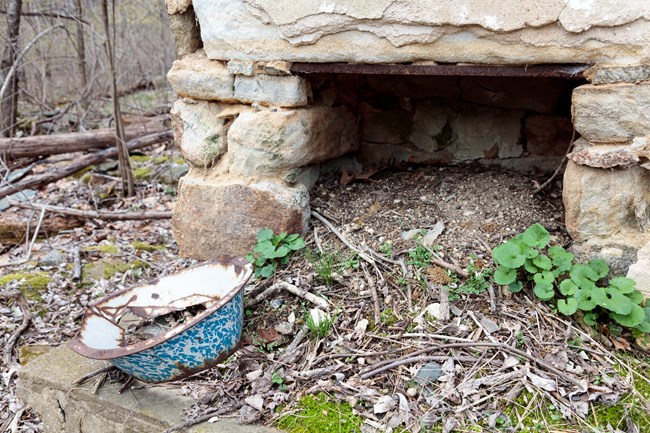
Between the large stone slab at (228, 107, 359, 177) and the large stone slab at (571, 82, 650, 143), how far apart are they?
111cm

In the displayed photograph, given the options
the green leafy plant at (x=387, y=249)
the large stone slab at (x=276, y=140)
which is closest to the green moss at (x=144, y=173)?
the large stone slab at (x=276, y=140)

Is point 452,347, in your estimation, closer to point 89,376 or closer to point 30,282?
point 89,376

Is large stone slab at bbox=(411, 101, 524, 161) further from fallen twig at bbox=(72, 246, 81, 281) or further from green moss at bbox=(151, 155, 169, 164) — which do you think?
green moss at bbox=(151, 155, 169, 164)

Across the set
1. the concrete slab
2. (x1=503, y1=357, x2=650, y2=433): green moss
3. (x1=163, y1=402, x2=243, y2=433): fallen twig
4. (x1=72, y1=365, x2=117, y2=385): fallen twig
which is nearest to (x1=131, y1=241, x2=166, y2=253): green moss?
the concrete slab

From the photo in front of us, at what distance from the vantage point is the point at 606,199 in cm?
216

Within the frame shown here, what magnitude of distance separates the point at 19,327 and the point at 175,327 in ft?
3.79

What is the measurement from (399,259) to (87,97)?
14.5 ft

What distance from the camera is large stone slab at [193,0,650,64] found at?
1960 mm

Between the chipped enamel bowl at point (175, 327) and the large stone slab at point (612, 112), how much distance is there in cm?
134

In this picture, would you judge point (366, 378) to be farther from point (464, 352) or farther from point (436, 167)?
point (436, 167)

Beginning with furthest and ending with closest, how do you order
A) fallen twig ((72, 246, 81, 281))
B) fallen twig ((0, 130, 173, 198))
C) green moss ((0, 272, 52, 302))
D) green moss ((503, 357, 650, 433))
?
fallen twig ((0, 130, 173, 198))
fallen twig ((72, 246, 81, 281))
green moss ((0, 272, 52, 302))
green moss ((503, 357, 650, 433))

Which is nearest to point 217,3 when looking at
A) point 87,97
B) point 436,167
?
point 436,167

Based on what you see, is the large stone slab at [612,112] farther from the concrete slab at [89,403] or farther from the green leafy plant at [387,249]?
the concrete slab at [89,403]

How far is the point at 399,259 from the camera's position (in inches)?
97.3
